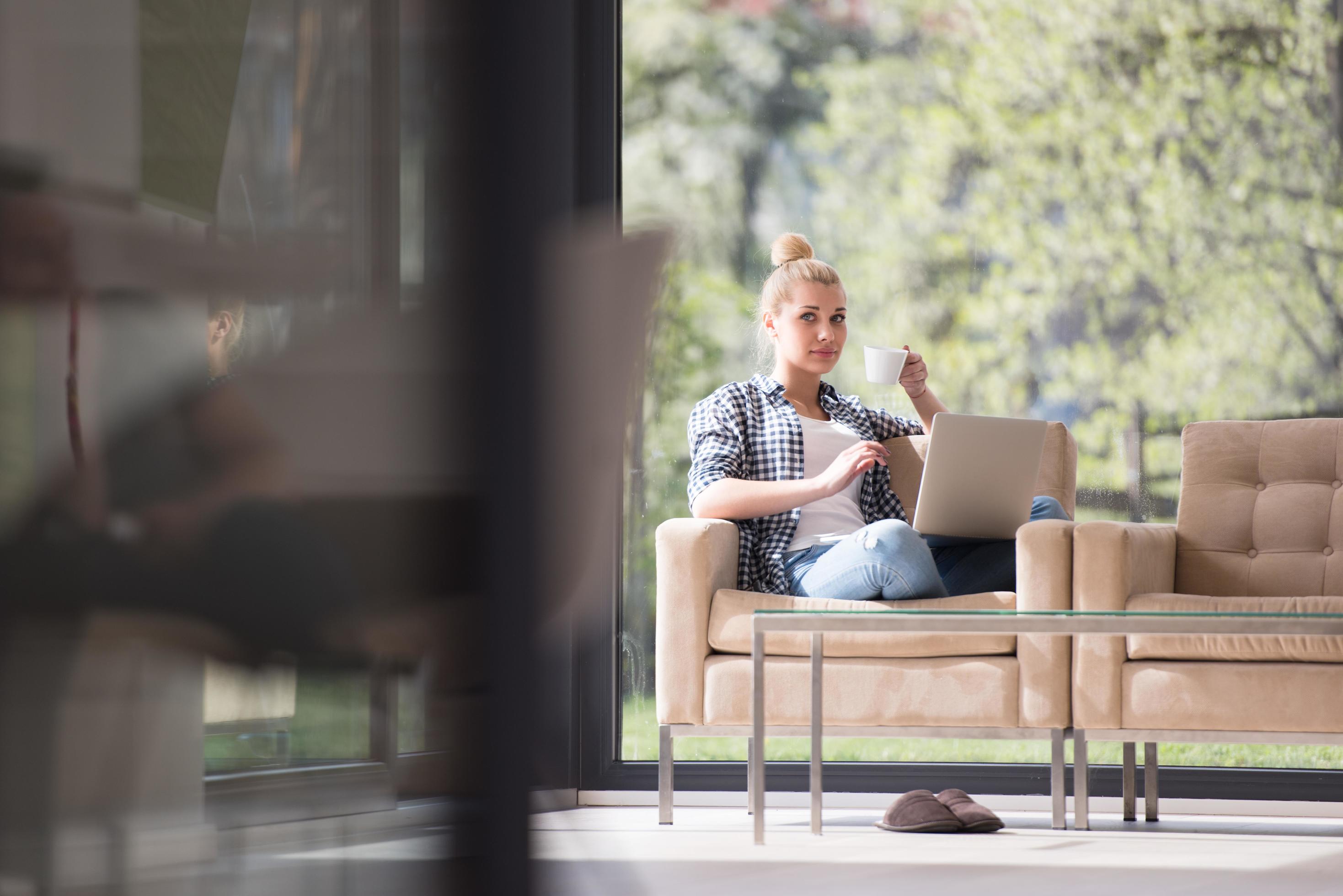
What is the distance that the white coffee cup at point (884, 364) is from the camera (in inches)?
109

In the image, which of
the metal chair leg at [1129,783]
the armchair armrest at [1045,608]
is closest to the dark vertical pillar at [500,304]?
the armchair armrest at [1045,608]

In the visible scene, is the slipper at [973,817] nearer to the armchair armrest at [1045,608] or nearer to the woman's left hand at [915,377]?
the armchair armrest at [1045,608]

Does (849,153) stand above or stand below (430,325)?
above

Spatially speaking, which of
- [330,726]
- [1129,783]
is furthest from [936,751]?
[330,726]

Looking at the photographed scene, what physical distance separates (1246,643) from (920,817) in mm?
705

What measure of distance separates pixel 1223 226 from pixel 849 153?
0.94 m

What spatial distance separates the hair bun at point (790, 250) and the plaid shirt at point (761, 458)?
0.31 meters

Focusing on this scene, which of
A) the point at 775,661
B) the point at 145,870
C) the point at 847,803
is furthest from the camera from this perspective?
the point at 847,803

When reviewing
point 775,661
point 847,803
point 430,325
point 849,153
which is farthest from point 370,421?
point 849,153

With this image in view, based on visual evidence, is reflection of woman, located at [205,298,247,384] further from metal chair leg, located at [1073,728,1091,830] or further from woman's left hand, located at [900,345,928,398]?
woman's left hand, located at [900,345,928,398]

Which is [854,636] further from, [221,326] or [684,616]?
[221,326]

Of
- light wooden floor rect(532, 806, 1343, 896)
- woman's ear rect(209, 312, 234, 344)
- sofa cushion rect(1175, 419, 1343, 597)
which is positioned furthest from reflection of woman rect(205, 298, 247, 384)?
sofa cushion rect(1175, 419, 1343, 597)

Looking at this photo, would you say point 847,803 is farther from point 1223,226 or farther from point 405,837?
point 405,837

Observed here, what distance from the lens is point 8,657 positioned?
0.29 m
